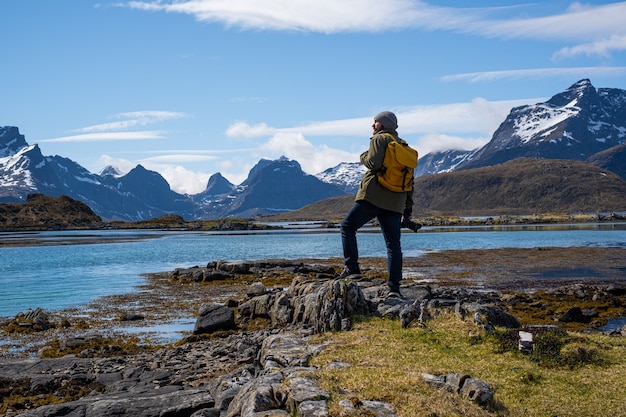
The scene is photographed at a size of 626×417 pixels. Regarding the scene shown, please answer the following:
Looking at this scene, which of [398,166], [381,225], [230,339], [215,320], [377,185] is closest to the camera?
[398,166]

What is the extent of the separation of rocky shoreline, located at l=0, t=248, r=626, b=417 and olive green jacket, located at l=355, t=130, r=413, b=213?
7.79 feet

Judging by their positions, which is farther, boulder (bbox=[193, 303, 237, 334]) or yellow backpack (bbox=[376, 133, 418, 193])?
boulder (bbox=[193, 303, 237, 334])

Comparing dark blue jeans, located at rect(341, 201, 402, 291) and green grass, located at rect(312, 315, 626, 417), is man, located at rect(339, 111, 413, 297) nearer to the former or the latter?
dark blue jeans, located at rect(341, 201, 402, 291)

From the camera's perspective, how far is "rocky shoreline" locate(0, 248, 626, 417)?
1172cm

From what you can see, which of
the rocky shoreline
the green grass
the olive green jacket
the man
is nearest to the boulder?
the rocky shoreline

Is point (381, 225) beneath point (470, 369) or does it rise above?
above

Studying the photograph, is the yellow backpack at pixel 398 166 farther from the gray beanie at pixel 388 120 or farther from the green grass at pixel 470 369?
the green grass at pixel 470 369

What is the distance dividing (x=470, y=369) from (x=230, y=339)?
576 inches

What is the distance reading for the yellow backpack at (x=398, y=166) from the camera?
13836 millimetres

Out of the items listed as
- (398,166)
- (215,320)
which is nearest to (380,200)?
(398,166)

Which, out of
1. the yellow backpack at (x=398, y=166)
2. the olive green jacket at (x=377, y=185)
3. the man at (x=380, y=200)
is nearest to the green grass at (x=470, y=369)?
the man at (x=380, y=200)

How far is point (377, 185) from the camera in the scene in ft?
47.1

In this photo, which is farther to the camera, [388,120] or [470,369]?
[388,120]

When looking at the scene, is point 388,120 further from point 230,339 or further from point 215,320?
point 215,320
